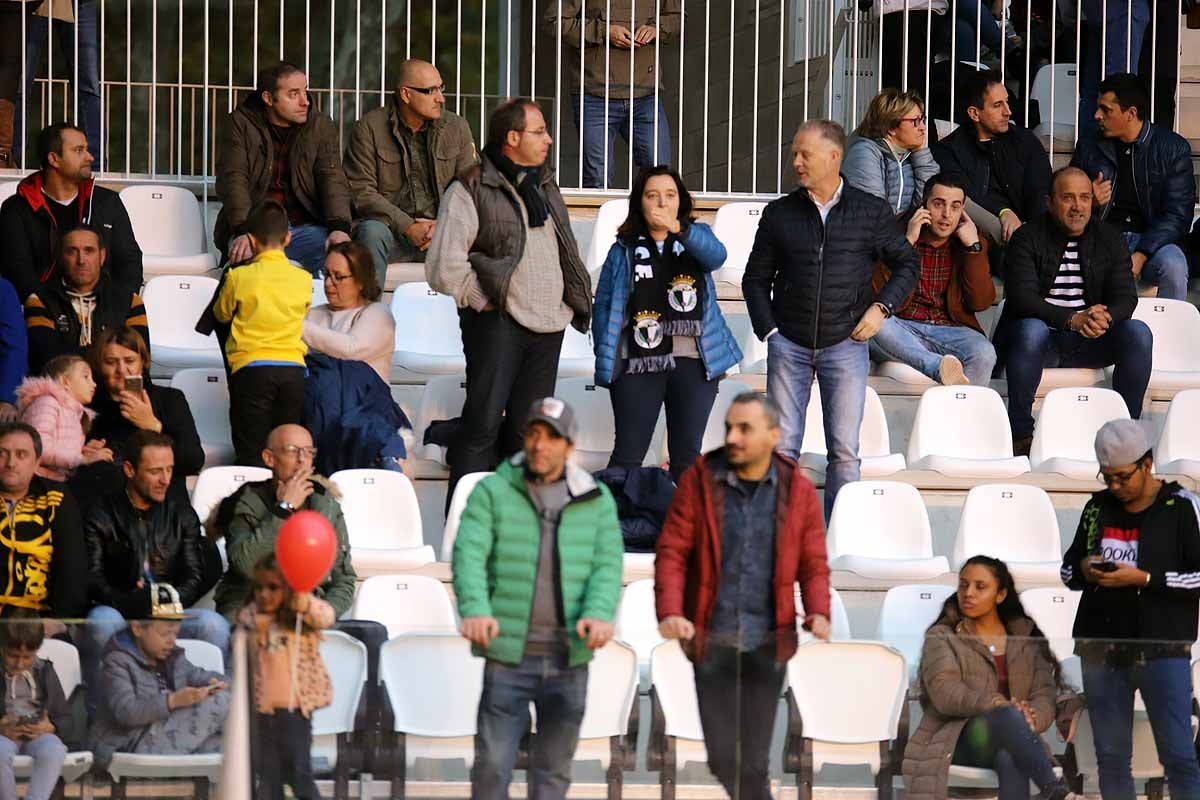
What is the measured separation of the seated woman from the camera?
21.4 ft

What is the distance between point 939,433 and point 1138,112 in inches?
82.0

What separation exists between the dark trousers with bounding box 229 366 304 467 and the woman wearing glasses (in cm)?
276

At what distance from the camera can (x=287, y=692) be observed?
20.8 ft

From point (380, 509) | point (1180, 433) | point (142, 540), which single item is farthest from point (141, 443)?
point (1180, 433)

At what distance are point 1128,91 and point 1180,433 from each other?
1.84 meters

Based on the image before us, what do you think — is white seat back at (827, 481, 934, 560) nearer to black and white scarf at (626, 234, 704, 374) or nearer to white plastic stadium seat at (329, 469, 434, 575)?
black and white scarf at (626, 234, 704, 374)

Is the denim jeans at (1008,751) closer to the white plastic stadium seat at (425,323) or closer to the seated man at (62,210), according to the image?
the white plastic stadium seat at (425,323)

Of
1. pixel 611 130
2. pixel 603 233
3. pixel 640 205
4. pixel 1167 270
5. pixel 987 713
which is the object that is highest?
pixel 611 130

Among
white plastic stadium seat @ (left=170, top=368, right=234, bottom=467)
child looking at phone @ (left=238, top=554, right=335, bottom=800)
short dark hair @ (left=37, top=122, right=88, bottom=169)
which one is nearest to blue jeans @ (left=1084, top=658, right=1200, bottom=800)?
child looking at phone @ (left=238, top=554, right=335, bottom=800)

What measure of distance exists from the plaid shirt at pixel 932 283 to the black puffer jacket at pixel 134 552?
136 inches

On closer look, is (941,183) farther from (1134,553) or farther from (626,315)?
(1134,553)

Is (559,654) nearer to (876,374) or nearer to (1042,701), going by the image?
(1042,701)

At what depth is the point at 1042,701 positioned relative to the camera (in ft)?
21.6

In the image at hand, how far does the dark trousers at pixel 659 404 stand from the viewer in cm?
872
